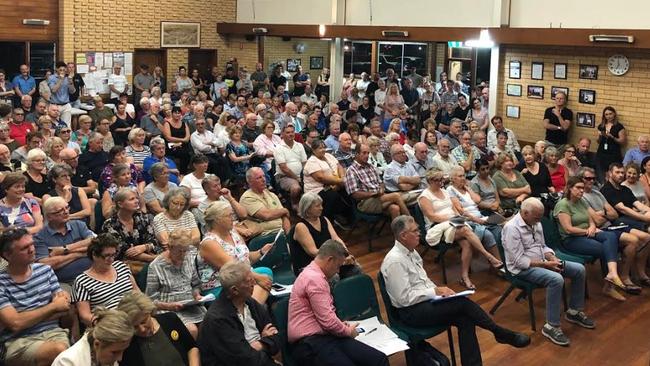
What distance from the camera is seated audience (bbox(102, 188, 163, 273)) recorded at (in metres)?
5.66

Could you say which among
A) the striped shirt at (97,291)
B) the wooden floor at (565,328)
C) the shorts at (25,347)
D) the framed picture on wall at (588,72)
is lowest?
the wooden floor at (565,328)

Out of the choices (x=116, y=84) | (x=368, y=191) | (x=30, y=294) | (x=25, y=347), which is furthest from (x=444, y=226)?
(x=116, y=84)

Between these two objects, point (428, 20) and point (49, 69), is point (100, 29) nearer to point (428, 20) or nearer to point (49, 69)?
Answer: point (49, 69)

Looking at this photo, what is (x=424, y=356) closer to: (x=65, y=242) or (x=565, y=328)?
(x=565, y=328)

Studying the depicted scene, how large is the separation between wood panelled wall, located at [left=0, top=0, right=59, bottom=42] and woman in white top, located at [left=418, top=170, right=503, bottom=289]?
10826 mm

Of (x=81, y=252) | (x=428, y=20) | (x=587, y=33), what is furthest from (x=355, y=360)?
(x=428, y=20)

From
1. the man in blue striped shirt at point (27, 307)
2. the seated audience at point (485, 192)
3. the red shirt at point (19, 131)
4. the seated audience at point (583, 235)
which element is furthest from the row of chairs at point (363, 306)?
A: the red shirt at point (19, 131)

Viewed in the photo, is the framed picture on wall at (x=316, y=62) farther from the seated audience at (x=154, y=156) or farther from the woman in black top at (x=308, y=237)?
the woman in black top at (x=308, y=237)

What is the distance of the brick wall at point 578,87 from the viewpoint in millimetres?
11570

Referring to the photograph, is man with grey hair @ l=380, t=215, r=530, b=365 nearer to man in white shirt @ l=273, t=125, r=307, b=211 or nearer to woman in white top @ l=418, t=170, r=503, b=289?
woman in white top @ l=418, t=170, r=503, b=289

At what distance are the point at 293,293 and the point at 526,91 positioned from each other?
9.61 metres

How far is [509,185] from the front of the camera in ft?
27.3

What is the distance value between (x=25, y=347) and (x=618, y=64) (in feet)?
34.0

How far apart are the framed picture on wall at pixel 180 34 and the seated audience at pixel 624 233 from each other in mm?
12157
